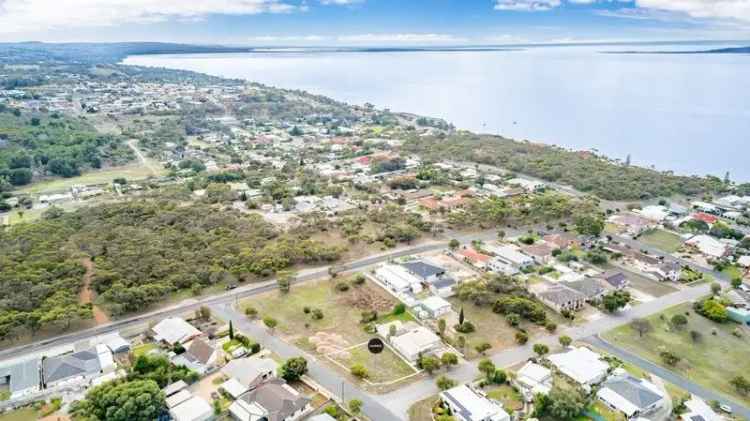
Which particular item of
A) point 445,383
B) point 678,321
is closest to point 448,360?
point 445,383

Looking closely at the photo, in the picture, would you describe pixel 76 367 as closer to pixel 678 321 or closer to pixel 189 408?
pixel 189 408

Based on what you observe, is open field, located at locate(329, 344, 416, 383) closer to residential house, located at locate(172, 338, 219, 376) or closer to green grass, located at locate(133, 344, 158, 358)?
residential house, located at locate(172, 338, 219, 376)

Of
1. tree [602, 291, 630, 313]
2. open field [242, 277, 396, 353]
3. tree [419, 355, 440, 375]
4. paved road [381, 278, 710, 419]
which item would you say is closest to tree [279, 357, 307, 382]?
open field [242, 277, 396, 353]

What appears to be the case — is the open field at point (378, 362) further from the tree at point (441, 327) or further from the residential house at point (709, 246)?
the residential house at point (709, 246)

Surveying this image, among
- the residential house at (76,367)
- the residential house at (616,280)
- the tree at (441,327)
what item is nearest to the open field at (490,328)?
the tree at (441,327)

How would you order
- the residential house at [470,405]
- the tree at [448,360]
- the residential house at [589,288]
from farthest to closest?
the residential house at [589,288] < the tree at [448,360] < the residential house at [470,405]

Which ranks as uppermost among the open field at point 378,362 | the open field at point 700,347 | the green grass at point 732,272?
the open field at point 378,362
